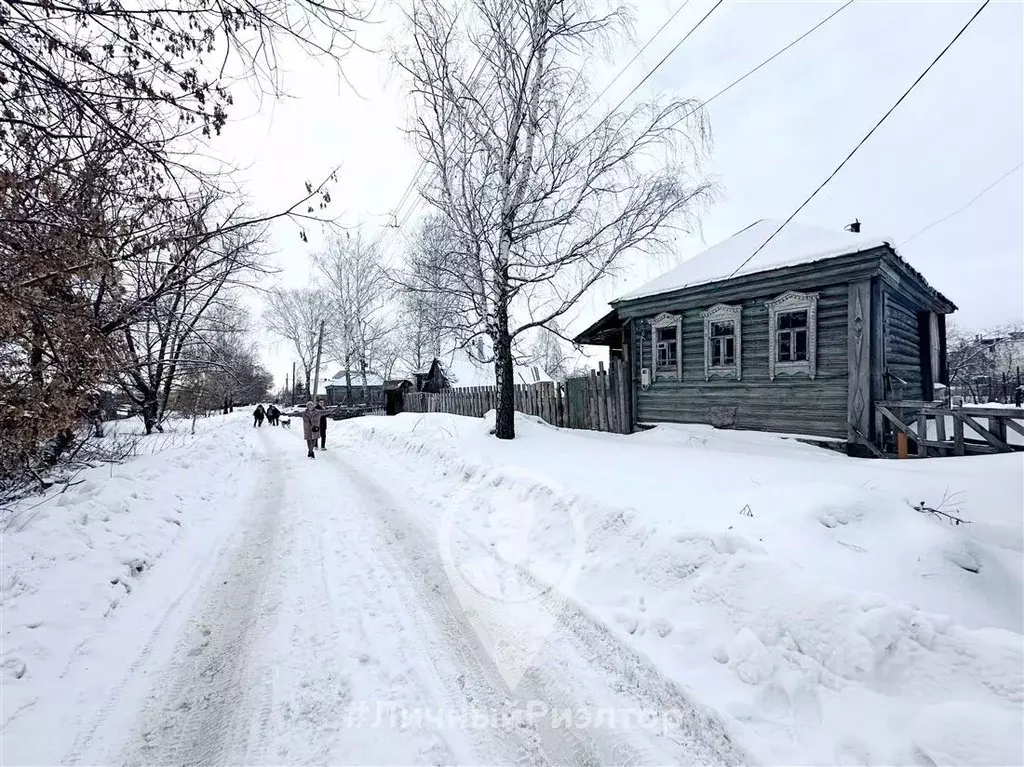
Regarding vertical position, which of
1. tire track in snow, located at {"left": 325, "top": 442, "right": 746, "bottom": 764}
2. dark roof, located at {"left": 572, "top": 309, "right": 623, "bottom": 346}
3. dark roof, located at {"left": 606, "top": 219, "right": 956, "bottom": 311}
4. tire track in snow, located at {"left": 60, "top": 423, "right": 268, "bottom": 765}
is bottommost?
tire track in snow, located at {"left": 60, "top": 423, "right": 268, "bottom": 765}

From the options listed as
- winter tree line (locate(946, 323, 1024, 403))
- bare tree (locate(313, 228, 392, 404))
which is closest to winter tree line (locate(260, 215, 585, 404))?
bare tree (locate(313, 228, 392, 404))

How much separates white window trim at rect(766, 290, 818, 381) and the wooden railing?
1535 millimetres

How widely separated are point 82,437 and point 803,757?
418 inches

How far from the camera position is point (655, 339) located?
1216 centimetres

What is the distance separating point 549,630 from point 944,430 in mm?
7903

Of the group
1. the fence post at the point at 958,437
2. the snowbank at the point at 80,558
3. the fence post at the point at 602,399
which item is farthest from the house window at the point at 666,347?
the snowbank at the point at 80,558

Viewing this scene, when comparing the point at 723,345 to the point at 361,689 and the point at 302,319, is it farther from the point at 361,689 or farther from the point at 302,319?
the point at 302,319

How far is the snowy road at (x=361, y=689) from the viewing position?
7.48ft

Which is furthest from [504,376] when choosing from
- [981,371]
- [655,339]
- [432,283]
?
[981,371]

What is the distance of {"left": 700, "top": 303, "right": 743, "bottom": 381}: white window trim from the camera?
34.1 feet

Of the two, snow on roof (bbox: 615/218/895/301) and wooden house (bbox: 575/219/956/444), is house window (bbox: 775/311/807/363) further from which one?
snow on roof (bbox: 615/218/895/301)

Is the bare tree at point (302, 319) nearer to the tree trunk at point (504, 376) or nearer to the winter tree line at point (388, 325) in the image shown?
the winter tree line at point (388, 325)

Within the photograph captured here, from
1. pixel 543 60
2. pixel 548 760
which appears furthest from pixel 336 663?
pixel 543 60

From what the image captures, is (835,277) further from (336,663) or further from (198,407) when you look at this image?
(198,407)
